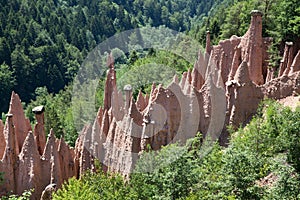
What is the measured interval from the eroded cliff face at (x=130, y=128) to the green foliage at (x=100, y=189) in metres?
2.27

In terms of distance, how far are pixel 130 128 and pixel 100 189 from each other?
13.2 feet

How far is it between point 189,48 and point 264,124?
35185mm

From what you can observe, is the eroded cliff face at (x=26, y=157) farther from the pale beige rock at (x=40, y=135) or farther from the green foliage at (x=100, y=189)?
the green foliage at (x=100, y=189)

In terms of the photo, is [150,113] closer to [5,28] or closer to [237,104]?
[237,104]

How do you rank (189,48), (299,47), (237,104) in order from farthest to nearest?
(189,48) → (299,47) → (237,104)

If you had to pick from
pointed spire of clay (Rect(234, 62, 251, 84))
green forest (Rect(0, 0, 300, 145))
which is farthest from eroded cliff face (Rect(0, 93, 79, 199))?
green forest (Rect(0, 0, 300, 145))

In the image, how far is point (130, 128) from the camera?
2306 cm

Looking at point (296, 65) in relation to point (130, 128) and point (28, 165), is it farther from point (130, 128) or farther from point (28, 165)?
point (28, 165)

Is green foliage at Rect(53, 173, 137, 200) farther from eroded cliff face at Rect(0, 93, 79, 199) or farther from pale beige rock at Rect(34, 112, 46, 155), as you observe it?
pale beige rock at Rect(34, 112, 46, 155)

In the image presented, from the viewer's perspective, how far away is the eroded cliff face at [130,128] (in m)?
22.6

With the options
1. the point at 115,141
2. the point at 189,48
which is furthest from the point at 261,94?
the point at 189,48

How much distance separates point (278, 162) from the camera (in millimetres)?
16234

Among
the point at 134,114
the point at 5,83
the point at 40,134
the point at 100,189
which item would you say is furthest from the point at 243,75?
the point at 5,83

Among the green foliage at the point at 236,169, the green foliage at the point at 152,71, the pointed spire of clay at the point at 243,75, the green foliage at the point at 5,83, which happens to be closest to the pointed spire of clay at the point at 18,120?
the green foliage at the point at 236,169
